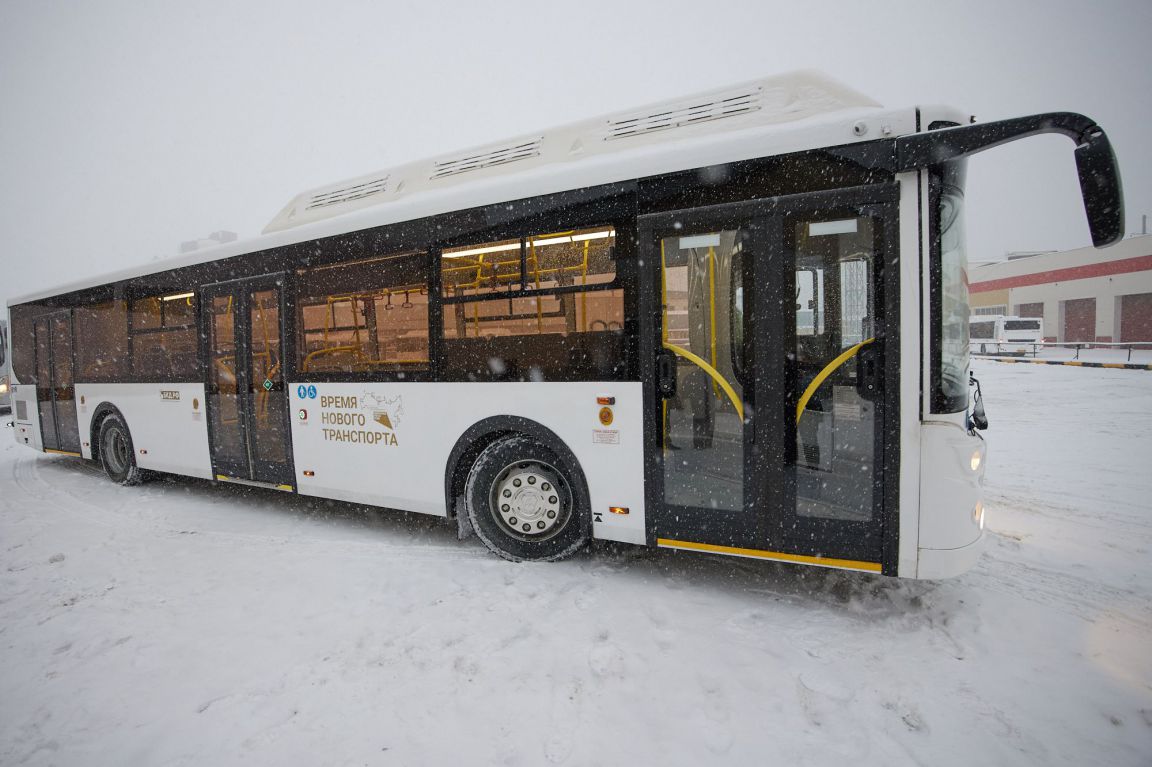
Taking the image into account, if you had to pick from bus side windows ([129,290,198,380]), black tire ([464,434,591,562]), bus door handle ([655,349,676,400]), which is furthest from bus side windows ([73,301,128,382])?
bus door handle ([655,349,676,400])

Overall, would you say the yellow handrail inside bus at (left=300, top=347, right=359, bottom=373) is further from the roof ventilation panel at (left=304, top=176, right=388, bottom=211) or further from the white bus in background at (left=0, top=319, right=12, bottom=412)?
the white bus in background at (left=0, top=319, right=12, bottom=412)

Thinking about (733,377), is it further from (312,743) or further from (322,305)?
(322,305)

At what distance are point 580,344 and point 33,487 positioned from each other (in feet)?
27.5

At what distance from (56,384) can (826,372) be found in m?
10.7

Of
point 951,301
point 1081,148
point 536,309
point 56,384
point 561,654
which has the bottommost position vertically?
point 561,654

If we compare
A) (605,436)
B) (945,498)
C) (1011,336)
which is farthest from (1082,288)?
(605,436)

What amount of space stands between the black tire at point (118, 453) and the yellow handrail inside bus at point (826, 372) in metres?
8.20

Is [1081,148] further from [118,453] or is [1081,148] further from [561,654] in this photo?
[118,453]

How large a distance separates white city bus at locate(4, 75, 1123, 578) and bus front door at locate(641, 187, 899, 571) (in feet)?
0.05

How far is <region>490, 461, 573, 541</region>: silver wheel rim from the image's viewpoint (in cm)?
432

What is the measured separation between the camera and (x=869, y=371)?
3.29m

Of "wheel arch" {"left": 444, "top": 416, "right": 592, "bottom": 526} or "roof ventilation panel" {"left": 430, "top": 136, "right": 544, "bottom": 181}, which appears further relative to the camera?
"roof ventilation panel" {"left": 430, "top": 136, "right": 544, "bottom": 181}

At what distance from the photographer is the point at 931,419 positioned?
3174mm

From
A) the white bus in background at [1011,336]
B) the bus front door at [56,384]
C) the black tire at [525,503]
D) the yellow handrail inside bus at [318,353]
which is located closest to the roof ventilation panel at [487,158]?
the yellow handrail inside bus at [318,353]
